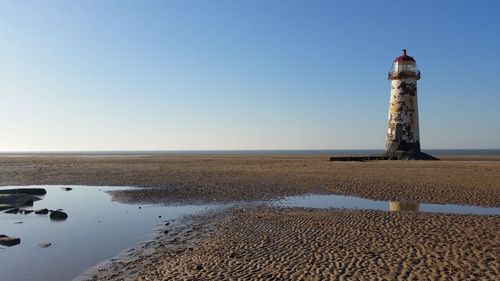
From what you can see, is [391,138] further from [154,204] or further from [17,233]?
[17,233]

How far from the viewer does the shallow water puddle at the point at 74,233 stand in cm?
957

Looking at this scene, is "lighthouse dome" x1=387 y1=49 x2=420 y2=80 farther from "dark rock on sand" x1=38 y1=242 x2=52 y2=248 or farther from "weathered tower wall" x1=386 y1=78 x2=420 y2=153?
"dark rock on sand" x1=38 y1=242 x2=52 y2=248

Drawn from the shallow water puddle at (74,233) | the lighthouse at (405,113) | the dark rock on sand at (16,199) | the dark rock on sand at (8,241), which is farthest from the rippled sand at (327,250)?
the lighthouse at (405,113)

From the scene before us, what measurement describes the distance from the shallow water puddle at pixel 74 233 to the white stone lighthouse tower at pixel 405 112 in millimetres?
32847

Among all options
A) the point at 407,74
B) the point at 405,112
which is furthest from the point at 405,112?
the point at 407,74

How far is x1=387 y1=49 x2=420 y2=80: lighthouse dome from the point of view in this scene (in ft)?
147

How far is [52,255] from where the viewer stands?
1070 centimetres

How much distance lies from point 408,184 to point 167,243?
1728 cm

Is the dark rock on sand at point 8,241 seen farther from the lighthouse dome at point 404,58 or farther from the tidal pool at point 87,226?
the lighthouse dome at point 404,58

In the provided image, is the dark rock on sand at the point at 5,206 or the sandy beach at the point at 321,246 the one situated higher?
the sandy beach at the point at 321,246

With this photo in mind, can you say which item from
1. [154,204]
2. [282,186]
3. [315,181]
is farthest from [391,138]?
[154,204]

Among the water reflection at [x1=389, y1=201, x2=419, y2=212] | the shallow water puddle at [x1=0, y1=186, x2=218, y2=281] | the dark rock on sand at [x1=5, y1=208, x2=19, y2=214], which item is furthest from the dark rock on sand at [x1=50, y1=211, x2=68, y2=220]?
the water reflection at [x1=389, y1=201, x2=419, y2=212]

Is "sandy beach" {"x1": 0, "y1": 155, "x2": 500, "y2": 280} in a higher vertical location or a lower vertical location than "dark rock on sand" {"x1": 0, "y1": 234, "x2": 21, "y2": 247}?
higher

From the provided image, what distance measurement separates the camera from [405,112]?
44.9 meters
